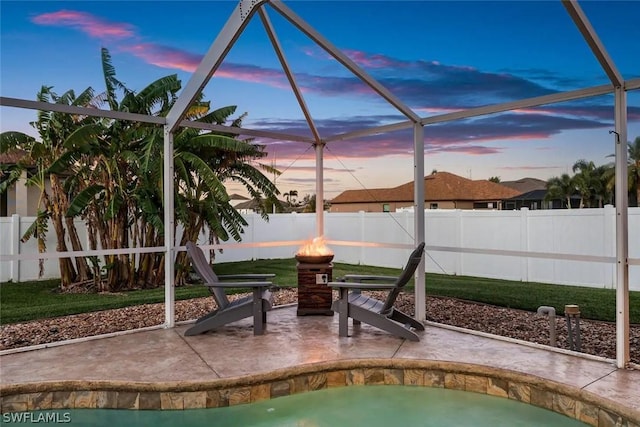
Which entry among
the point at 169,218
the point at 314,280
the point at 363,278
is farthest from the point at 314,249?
the point at 169,218

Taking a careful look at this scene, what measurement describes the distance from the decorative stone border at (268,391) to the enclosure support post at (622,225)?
893mm

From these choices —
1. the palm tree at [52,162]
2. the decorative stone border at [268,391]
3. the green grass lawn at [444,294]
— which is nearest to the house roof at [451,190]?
the green grass lawn at [444,294]

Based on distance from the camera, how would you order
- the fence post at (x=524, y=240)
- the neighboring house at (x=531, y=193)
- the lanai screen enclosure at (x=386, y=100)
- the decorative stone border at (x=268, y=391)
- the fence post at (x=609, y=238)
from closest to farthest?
the decorative stone border at (x=268, y=391), the lanai screen enclosure at (x=386, y=100), the fence post at (x=609, y=238), the fence post at (x=524, y=240), the neighboring house at (x=531, y=193)

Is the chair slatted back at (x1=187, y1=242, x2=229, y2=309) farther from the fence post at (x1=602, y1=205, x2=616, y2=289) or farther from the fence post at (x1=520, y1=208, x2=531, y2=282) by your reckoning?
the fence post at (x1=602, y1=205, x2=616, y2=289)

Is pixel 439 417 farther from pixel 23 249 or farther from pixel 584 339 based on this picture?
pixel 23 249

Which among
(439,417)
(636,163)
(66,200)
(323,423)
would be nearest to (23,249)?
(66,200)

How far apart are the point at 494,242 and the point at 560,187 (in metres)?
4.91

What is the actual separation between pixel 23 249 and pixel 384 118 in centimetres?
837

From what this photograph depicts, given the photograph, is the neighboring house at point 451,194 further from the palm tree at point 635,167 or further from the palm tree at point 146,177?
the palm tree at point 146,177

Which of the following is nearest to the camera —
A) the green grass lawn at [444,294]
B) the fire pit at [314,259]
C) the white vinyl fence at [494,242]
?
the fire pit at [314,259]

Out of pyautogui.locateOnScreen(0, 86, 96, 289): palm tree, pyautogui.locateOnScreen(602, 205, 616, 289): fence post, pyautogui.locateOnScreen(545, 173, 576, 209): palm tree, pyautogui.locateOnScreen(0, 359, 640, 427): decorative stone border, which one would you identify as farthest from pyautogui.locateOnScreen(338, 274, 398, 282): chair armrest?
pyautogui.locateOnScreen(545, 173, 576, 209): palm tree

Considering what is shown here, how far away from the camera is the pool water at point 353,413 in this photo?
11.6 ft

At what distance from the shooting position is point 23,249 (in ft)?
33.0

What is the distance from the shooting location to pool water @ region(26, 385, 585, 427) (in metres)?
3.54
